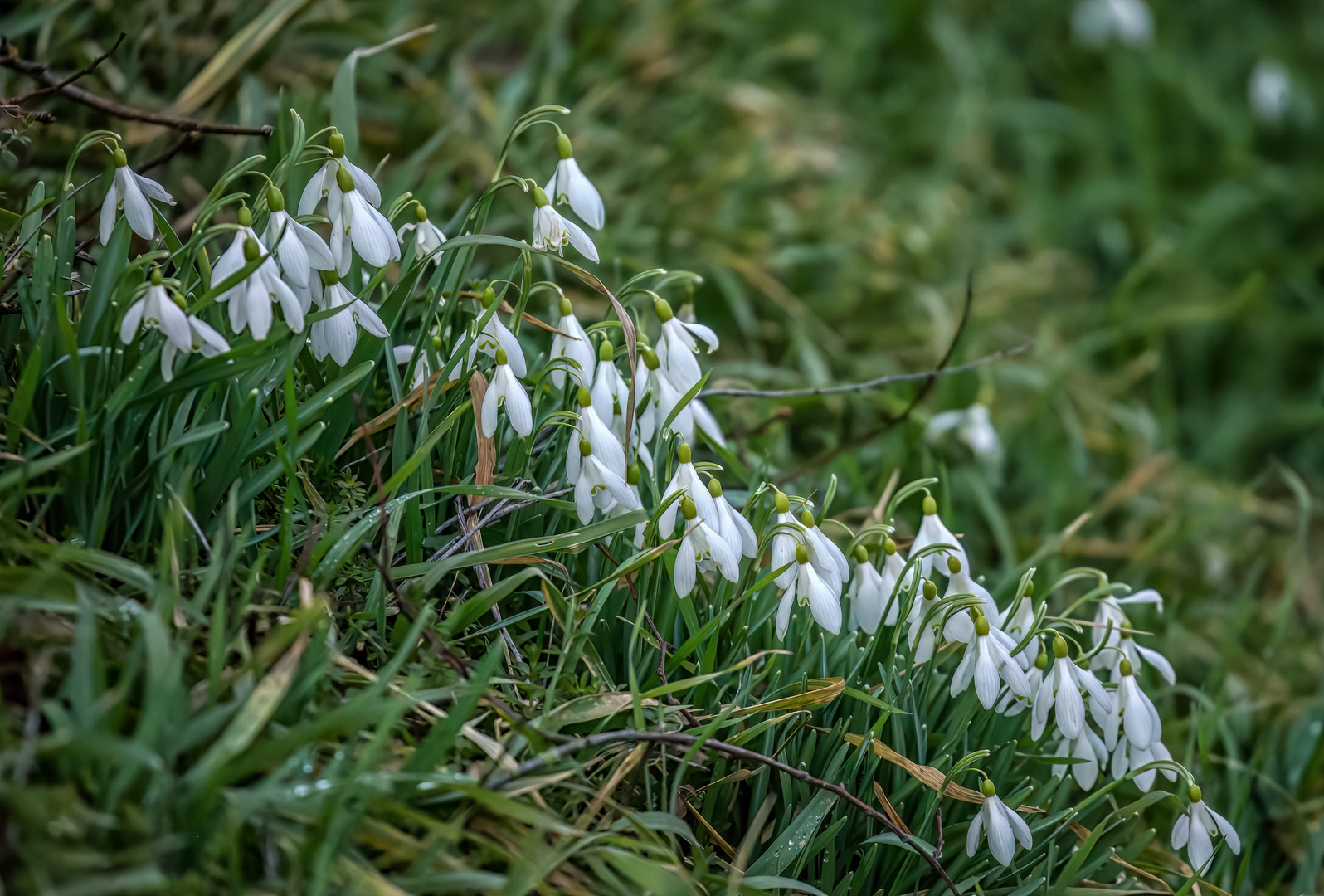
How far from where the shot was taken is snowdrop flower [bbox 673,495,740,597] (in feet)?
4.39

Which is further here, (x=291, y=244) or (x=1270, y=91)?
(x=1270, y=91)

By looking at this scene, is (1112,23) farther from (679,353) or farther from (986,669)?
(986,669)

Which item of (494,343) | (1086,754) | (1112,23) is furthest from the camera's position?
(1112,23)

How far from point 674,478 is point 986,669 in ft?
1.71

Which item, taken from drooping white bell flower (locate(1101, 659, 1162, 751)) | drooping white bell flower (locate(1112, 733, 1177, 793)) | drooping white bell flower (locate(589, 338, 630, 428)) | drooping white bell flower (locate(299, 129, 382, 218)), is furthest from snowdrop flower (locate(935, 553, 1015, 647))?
drooping white bell flower (locate(299, 129, 382, 218))

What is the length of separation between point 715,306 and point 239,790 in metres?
2.02

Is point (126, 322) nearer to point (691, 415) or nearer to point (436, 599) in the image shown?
point (436, 599)

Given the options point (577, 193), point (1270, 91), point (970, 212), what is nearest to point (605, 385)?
point (577, 193)

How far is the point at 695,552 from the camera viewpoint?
138 centimetres

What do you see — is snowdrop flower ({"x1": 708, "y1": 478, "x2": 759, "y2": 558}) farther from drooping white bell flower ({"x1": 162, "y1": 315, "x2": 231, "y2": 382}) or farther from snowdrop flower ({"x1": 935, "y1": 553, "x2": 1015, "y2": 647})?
drooping white bell flower ({"x1": 162, "y1": 315, "x2": 231, "y2": 382})

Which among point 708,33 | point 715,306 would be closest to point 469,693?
point 715,306

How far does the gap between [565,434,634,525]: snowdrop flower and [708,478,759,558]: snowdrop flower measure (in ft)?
0.40

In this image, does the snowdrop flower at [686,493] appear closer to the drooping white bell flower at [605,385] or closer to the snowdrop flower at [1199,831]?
the drooping white bell flower at [605,385]

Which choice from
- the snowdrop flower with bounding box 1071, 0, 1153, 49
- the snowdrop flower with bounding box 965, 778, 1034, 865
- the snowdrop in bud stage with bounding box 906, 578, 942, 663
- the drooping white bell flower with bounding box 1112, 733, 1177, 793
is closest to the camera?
the snowdrop flower with bounding box 965, 778, 1034, 865
